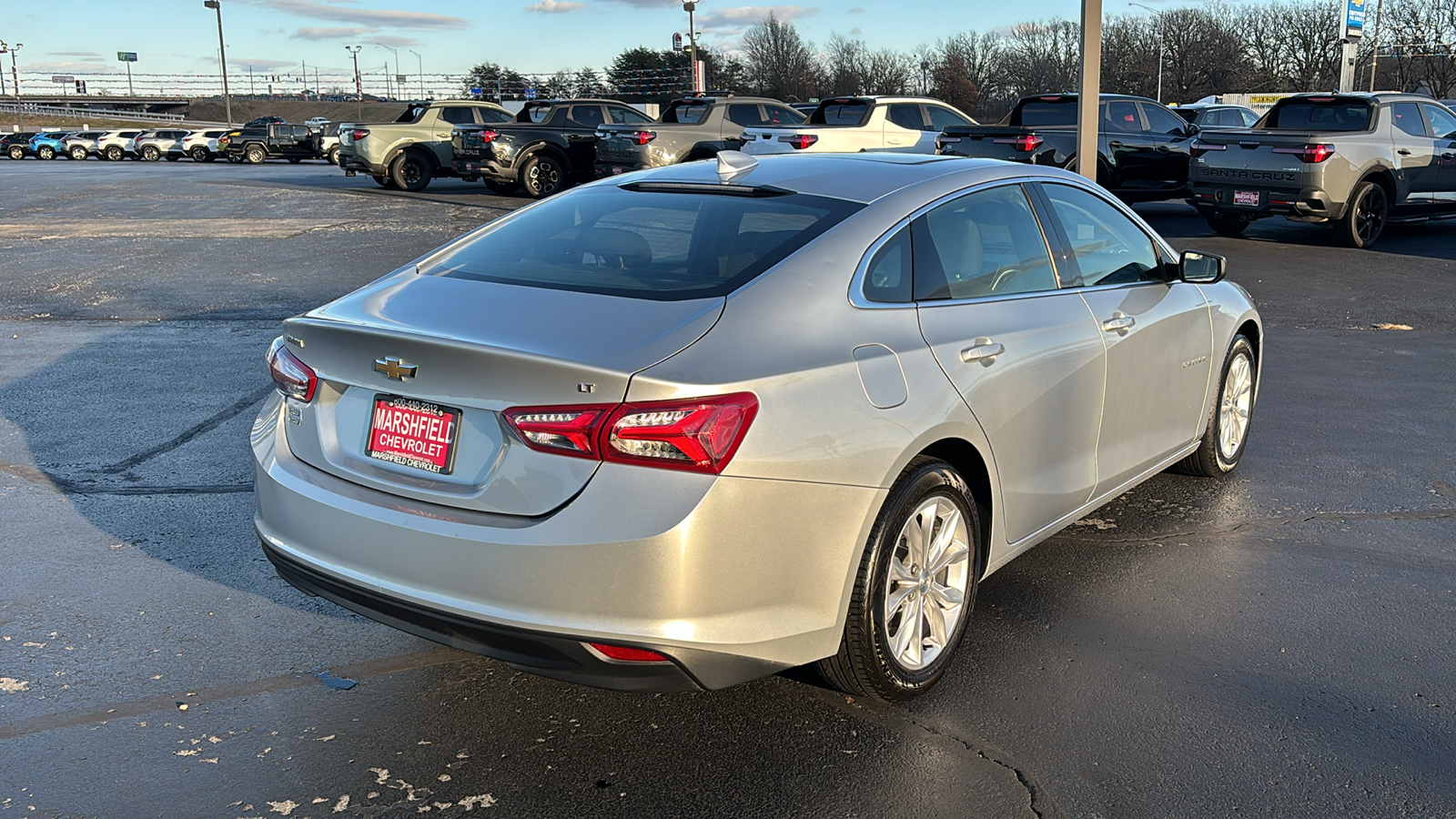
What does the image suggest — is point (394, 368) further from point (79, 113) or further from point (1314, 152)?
point (79, 113)

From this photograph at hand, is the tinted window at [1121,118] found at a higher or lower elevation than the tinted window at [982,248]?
higher

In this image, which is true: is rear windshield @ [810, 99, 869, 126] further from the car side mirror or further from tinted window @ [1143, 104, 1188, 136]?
the car side mirror

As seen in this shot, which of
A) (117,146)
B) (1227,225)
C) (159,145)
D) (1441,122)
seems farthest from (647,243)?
(117,146)

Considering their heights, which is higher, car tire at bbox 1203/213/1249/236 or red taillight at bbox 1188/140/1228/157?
red taillight at bbox 1188/140/1228/157

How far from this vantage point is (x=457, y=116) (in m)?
25.5

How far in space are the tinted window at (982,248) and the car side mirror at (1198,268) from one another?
1.01 m

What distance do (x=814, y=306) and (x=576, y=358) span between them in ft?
2.35

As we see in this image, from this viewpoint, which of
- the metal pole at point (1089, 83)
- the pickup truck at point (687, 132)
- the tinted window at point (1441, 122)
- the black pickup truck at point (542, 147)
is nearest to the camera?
the metal pole at point (1089, 83)

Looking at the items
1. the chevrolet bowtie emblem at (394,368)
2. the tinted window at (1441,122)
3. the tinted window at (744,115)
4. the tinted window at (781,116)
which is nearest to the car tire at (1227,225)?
the tinted window at (1441,122)

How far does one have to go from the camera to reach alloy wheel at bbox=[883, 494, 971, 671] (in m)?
3.45

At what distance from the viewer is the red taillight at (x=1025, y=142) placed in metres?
16.1

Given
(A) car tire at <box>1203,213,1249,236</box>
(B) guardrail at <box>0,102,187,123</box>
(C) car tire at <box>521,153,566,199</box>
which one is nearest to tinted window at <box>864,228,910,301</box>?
(A) car tire at <box>1203,213,1249,236</box>

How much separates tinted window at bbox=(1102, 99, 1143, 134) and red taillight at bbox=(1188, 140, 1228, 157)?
8.73ft

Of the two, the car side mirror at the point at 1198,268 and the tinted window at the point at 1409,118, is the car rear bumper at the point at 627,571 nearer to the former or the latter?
the car side mirror at the point at 1198,268
